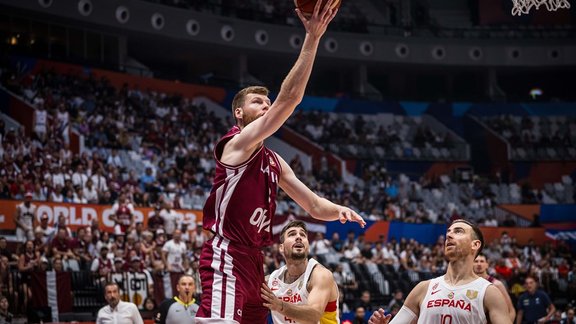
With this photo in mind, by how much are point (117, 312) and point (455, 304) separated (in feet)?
23.4

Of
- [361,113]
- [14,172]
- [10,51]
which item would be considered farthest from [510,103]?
[14,172]

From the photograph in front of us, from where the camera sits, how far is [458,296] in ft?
21.7

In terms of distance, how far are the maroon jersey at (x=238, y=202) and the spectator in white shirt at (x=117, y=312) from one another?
23.4 ft

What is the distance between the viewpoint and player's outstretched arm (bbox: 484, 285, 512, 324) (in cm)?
638

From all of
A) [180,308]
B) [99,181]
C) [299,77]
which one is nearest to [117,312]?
[180,308]

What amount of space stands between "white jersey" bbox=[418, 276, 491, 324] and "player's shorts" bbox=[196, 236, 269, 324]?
1690 millimetres

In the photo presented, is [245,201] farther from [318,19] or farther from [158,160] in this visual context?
[158,160]

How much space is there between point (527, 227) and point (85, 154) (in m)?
17.5

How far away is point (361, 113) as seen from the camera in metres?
38.5

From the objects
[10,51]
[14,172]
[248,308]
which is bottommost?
[248,308]

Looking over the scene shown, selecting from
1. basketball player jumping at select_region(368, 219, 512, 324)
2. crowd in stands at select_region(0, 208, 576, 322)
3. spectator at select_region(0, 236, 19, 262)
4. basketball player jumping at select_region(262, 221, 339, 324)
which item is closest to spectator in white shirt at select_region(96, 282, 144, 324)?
crowd in stands at select_region(0, 208, 576, 322)

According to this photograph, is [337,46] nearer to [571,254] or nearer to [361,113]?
[361,113]

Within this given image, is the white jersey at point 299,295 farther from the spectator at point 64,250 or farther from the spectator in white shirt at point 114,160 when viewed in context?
the spectator in white shirt at point 114,160

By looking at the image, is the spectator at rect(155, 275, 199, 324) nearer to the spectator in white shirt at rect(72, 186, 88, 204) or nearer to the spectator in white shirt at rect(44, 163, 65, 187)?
the spectator in white shirt at rect(72, 186, 88, 204)
